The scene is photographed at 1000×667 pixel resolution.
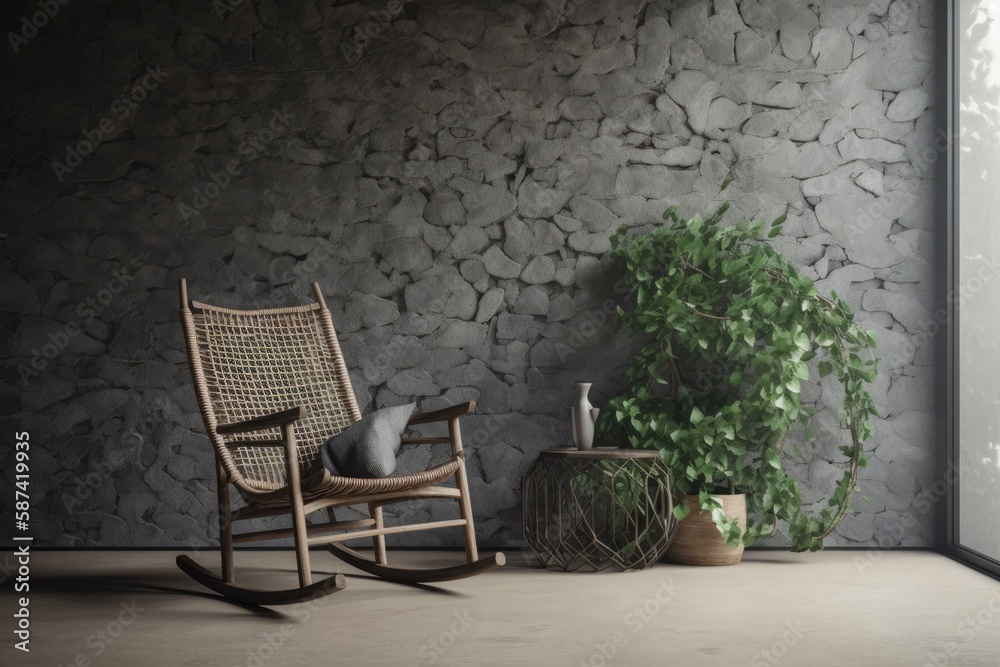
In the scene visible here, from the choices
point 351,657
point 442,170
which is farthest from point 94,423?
point 351,657

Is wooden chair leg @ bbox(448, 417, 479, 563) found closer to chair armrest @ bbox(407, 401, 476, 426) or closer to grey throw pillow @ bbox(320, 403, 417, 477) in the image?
chair armrest @ bbox(407, 401, 476, 426)

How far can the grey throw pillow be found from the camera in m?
2.54

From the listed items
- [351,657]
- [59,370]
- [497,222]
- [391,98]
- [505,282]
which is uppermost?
[391,98]

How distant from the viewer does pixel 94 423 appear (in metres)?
3.38

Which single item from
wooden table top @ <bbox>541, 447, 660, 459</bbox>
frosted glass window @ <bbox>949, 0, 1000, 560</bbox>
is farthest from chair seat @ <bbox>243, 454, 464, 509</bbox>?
frosted glass window @ <bbox>949, 0, 1000, 560</bbox>

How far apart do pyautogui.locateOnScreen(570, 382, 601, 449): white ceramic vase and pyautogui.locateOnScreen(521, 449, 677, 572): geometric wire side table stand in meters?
0.05

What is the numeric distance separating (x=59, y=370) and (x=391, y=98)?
5.92 ft

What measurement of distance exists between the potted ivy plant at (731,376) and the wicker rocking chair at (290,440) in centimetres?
86

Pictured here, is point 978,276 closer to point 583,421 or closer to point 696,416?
point 696,416

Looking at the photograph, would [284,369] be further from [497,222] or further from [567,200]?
[567,200]

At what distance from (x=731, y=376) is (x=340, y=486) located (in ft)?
5.14

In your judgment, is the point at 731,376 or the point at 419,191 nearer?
the point at 731,376

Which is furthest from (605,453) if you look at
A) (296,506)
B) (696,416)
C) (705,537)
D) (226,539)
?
(226,539)

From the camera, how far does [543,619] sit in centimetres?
220
